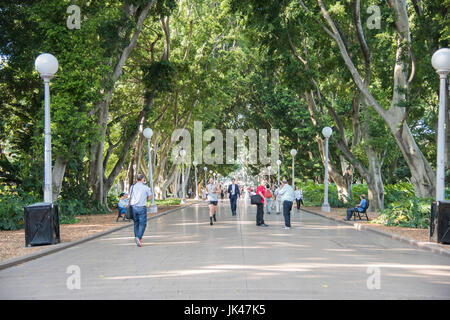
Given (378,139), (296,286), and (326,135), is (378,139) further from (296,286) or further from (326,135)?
(296,286)

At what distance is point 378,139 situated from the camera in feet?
82.3

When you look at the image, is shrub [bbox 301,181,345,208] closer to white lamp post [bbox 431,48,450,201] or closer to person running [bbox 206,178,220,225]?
person running [bbox 206,178,220,225]

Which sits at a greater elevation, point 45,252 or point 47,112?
point 47,112

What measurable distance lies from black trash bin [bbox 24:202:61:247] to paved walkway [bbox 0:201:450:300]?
73 centimetres

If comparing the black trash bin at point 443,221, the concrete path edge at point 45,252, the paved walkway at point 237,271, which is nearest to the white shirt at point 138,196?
the paved walkway at point 237,271

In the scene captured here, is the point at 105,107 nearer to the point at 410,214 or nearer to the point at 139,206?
the point at 139,206

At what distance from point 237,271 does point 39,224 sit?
633cm

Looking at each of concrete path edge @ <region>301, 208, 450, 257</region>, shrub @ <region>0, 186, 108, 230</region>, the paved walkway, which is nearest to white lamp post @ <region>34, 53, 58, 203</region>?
the paved walkway

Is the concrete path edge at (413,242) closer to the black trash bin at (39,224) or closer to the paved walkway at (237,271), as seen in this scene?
the paved walkway at (237,271)

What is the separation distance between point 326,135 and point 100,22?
39.5 ft

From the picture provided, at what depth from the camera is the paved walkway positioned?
6.79 meters

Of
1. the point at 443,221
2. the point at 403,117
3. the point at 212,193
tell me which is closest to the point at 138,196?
the point at 212,193

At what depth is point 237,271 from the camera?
27.5 ft
